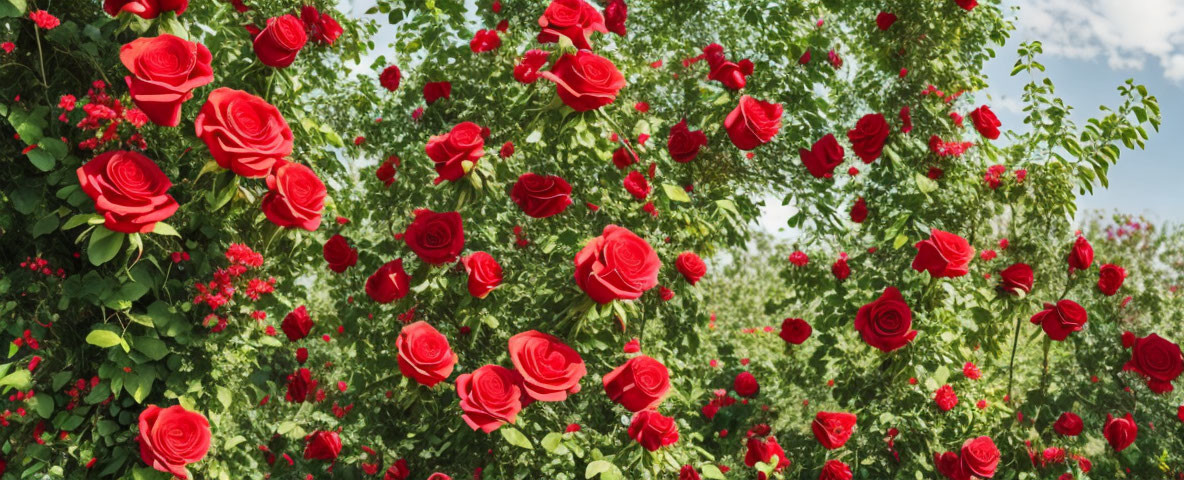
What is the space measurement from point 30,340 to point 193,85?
2.89 feet

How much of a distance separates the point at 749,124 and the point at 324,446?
194cm

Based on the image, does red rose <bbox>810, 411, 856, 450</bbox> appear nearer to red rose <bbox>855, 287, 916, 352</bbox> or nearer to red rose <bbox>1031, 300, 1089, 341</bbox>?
red rose <bbox>855, 287, 916, 352</bbox>

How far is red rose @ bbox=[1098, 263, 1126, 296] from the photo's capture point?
10.7ft

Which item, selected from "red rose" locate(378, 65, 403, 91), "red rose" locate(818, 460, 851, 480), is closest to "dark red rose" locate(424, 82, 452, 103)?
"red rose" locate(378, 65, 403, 91)

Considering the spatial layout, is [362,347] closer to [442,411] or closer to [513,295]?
[442,411]

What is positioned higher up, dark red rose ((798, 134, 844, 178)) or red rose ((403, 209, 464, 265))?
dark red rose ((798, 134, 844, 178))

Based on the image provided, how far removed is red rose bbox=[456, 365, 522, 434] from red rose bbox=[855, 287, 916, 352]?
134 centimetres

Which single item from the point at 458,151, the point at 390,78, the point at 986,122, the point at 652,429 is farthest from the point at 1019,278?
the point at 390,78

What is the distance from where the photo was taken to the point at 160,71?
80.3 inches

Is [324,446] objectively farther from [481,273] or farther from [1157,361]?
[1157,361]

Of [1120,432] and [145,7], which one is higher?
[145,7]

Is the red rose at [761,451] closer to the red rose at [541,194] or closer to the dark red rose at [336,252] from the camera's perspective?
the red rose at [541,194]

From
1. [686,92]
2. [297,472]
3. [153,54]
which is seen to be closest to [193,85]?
[153,54]

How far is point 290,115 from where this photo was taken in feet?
8.41
